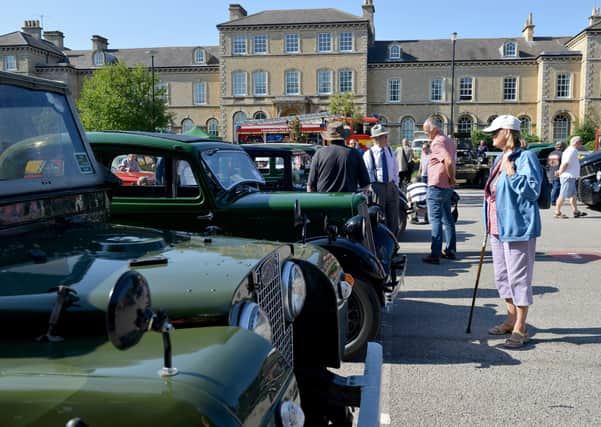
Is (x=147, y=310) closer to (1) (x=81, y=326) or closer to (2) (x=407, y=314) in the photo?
(1) (x=81, y=326)

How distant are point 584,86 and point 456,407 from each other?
179ft

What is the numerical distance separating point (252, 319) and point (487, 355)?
3.42m

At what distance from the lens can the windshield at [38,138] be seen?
A: 2742 millimetres

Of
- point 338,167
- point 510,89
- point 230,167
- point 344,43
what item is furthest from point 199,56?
point 230,167

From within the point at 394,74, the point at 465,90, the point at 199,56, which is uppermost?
the point at 199,56

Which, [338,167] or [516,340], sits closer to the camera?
[516,340]

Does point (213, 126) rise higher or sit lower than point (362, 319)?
higher

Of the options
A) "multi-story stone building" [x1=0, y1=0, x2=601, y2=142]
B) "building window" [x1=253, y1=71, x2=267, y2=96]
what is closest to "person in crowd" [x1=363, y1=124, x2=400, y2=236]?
"multi-story stone building" [x1=0, y1=0, x2=601, y2=142]

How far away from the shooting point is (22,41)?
55.8 metres

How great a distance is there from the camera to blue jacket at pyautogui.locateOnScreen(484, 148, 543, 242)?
4520mm

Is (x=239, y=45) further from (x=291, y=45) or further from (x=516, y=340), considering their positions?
(x=516, y=340)

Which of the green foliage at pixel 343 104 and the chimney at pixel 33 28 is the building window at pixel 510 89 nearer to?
the green foliage at pixel 343 104

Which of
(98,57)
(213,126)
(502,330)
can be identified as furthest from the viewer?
(98,57)

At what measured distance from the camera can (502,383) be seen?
4.16m
